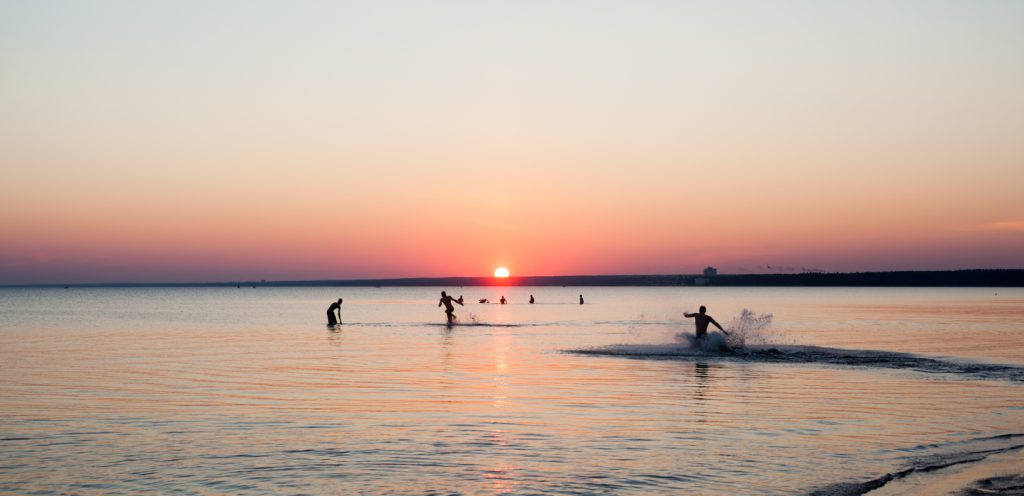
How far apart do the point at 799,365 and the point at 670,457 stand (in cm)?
1837

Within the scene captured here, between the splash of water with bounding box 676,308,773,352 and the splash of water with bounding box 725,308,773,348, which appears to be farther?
the splash of water with bounding box 725,308,773,348

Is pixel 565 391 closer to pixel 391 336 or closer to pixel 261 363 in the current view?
pixel 261 363

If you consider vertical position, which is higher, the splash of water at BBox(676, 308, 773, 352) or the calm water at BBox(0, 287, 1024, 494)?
the splash of water at BBox(676, 308, 773, 352)

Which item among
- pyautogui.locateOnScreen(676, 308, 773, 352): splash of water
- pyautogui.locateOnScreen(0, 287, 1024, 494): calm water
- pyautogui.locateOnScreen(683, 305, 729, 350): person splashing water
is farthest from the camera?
pyautogui.locateOnScreen(676, 308, 773, 352): splash of water

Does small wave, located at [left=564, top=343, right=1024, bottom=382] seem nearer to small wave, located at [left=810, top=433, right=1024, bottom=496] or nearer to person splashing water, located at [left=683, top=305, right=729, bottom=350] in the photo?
person splashing water, located at [left=683, top=305, right=729, bottom=350]

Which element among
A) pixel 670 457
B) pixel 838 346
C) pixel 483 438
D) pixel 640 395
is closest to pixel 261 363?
pixel 640 395

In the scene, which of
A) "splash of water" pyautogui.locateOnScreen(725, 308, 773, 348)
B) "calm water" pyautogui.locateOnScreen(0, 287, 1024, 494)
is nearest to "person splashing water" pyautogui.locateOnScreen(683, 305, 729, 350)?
"splash of water" pyautogui.locateOnScreen(725, 308, 773, 348)

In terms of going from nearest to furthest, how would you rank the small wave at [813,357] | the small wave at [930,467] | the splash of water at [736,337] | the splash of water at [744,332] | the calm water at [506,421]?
the small wave at [930,467] → the calm water at [506,421] → the small wave at [813,357] → the splash of water at [736,337] → the splash of water at [744,332]

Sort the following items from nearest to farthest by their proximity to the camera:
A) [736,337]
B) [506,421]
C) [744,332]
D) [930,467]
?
1. [930,467]
2. [506,421]
3. [736,337]
4. [744,332]

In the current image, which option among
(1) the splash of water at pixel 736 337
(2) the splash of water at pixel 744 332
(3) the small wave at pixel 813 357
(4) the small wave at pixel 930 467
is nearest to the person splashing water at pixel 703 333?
(1) the splash of water at pixel 736 337

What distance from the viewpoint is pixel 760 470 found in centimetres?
1370

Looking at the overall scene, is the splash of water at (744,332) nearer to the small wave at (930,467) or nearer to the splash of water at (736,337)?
the splash of water at (736,337)

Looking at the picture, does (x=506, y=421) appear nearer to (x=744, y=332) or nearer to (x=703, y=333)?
(x=703, y=333)

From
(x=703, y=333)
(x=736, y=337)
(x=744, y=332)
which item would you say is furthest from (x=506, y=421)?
(x=744, y=332)
